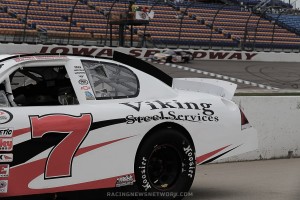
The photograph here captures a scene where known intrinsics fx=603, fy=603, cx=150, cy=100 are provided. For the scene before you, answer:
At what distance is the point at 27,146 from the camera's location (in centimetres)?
477

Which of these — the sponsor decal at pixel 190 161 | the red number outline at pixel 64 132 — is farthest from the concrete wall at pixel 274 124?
the red number outline at pixel 64 132

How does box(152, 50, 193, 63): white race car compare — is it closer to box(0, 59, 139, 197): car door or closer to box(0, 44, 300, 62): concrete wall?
box(0, 44, 300, 62): concrete wall

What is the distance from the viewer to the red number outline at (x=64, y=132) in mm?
4863

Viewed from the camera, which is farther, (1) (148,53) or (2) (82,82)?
(1) (148,53)

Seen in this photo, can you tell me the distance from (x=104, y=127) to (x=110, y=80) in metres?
0.58

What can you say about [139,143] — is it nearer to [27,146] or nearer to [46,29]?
[27,146]

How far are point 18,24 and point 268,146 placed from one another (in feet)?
103

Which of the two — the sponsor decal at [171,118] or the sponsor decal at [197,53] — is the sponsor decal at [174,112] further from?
the sponsor decal at [197,53]

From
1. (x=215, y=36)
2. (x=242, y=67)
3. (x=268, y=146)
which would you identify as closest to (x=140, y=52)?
(x=242, y=67)

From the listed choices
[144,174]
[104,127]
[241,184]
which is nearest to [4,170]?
[104,127]

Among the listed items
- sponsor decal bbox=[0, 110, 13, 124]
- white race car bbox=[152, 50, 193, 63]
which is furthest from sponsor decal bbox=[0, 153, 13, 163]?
white race car bbox=[152, 50, 193, 63]

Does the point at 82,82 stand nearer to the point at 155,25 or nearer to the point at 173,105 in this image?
the point at 173,105

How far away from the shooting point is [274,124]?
369 inches

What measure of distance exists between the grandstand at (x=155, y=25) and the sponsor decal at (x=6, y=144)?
30.8 m
